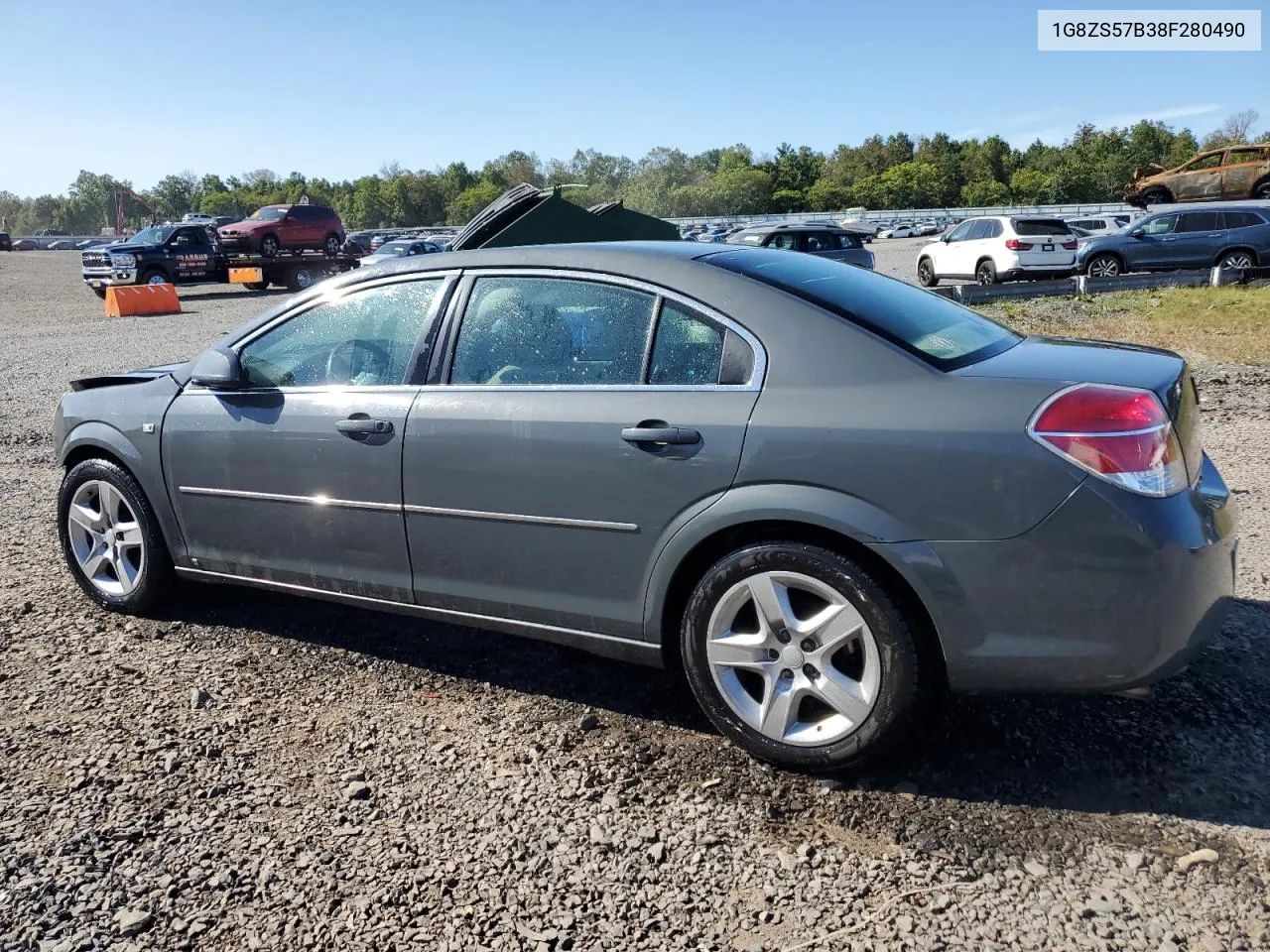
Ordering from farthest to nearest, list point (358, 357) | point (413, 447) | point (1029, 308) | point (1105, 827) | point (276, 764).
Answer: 1. point (1029, 308)
2. point (358, 357)
3. point (413, 447)
4. point (276, 764)
5. point (1105, 827)

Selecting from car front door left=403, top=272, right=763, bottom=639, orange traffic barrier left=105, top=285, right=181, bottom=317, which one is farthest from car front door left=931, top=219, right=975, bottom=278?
car front door left=403, top=272, right=763, bottom=639

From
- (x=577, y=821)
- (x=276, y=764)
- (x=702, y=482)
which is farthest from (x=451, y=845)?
(x=702, y=482)

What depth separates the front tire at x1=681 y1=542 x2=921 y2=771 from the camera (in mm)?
2791

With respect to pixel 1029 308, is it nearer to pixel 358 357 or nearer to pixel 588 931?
pixel 358 357

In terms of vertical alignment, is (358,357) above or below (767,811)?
above

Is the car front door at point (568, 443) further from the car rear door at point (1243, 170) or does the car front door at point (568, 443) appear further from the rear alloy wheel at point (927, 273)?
the car rear door at point (1243, 170)

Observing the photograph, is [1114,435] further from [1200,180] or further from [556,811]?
[1200,180]

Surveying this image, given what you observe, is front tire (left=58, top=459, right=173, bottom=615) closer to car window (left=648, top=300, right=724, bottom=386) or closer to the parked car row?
car window (left=648, top=300, right=724, bottom=386)

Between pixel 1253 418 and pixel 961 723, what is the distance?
5.83m

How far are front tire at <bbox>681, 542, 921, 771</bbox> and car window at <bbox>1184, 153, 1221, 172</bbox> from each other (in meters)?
33.1

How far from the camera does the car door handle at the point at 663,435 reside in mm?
2973

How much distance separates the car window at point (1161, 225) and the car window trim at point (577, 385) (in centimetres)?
1863

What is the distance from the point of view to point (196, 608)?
14.7 ft

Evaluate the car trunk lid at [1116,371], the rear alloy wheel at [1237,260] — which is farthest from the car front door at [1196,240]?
the car trunk lid at [1116,371]
